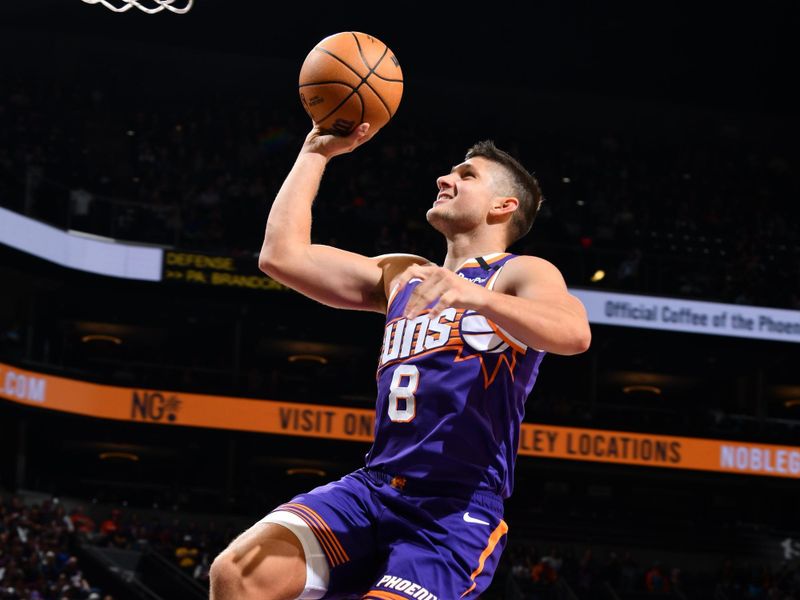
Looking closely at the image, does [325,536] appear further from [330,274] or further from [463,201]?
[463,201]

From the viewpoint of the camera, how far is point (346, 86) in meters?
4.42

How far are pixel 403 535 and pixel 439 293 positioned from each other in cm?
95

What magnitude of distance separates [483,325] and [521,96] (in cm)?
2792

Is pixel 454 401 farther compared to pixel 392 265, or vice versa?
pixel 392 265

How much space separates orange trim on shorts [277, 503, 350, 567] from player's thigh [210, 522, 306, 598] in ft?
0.24

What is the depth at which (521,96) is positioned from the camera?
31.2 metres

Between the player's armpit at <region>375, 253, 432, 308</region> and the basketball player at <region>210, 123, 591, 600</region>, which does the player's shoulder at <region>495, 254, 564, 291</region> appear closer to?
the basketball player at <region>210, 123, 591, 600</region>

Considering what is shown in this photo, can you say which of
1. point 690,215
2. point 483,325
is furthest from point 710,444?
point 483,325

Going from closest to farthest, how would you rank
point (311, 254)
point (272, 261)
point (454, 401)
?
point (454, 401)
point (272, 261)
point (311, 254)

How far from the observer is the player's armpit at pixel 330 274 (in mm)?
4281

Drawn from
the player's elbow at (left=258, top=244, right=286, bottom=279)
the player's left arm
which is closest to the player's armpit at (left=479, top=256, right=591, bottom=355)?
the player's left arm

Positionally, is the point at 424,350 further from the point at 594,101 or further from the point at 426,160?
the point at 594,101

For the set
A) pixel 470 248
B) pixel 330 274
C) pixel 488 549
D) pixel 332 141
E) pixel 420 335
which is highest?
pixel 332 141

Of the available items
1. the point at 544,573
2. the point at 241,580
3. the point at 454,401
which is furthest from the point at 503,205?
the point at 544,573
